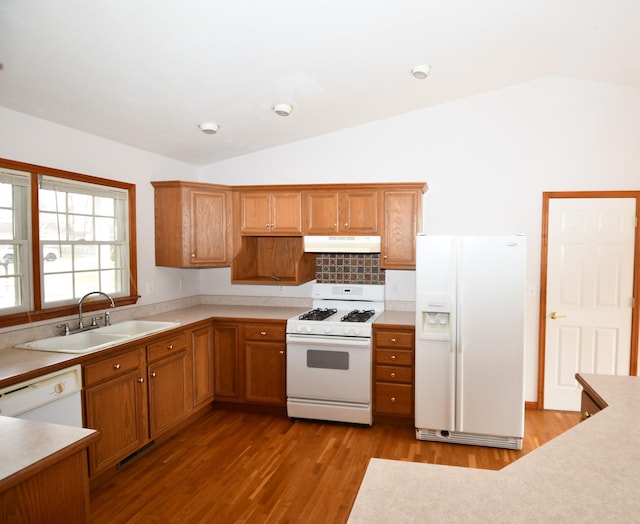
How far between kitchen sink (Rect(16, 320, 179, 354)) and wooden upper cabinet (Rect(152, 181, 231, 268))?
0.63 meters

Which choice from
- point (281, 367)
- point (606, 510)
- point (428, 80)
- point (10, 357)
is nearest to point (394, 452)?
point (281, 367)

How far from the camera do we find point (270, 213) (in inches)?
163

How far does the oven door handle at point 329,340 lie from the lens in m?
3.57

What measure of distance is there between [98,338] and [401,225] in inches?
100.0

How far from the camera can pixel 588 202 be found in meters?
3.87

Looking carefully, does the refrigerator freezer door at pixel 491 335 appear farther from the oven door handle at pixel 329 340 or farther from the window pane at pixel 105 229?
the window pane at pixel 105 229

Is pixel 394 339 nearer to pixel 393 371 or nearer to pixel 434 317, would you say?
pixel 393 371

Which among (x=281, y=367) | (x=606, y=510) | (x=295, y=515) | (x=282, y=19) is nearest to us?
(x=606, y=510)

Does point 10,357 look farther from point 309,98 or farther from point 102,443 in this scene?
point 309,98

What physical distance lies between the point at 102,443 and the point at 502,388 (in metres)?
2.72

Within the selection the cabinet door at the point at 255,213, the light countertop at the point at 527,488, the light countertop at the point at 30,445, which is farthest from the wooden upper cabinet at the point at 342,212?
the light countertop at the point at 30,445

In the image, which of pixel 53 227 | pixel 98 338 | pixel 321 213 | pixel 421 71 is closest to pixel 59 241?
pixel 53 227

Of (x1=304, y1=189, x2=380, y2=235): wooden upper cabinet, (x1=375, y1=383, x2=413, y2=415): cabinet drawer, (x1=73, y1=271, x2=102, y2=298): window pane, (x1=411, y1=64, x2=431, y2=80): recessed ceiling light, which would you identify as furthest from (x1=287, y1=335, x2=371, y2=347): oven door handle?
(x1=411, y1=64, x2=431, y2=80): recessed ceiling light

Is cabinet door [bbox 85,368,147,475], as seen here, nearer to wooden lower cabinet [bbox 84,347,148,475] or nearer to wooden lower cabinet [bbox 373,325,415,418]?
wooden lower cabinet [bbox 84,347,148,475]
